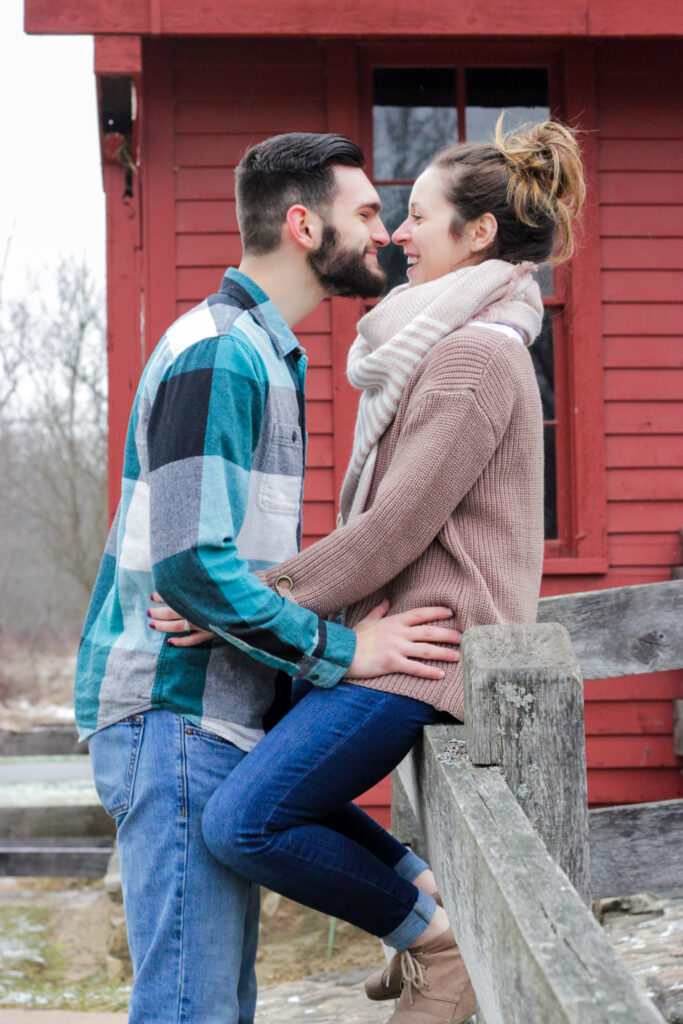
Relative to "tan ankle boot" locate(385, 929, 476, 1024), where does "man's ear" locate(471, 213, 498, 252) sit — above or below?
above

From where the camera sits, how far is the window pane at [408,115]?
4699 mm

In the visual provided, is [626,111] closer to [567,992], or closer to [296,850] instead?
[296,850]

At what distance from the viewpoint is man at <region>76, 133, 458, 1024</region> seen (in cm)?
175

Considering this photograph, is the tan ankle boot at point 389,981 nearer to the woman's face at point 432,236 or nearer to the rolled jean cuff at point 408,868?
the rolled jean cuff at point 408,868

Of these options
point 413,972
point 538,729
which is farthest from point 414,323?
point 413,972

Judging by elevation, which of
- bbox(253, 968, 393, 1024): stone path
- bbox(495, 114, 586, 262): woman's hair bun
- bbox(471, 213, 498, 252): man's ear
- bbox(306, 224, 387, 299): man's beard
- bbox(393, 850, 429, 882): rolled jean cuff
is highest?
bbox(495, 114, 586, 262): woman's hair bun

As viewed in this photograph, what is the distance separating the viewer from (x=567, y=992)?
863mm

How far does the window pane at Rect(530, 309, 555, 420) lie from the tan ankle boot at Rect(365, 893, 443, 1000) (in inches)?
115

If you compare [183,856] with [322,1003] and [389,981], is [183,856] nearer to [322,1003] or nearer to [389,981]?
[389,981]

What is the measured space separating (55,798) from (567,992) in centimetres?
577

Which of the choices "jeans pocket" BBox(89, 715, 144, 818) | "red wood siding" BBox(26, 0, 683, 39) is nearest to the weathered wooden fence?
"jeans pocket" BBox(89, 715, 144, 818)

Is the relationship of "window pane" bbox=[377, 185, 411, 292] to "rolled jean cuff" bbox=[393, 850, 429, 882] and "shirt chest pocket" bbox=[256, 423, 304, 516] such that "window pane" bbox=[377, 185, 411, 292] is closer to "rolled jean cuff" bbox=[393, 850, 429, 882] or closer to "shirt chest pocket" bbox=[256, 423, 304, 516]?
"shirt chest pocket" bbox=[256, 423, 304, 516]

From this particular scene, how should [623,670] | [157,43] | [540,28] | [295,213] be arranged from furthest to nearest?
1. [157,43]
2. [540,28]
3. [623,670]
4. [295,213]

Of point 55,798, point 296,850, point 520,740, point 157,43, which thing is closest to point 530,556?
point 520,740
